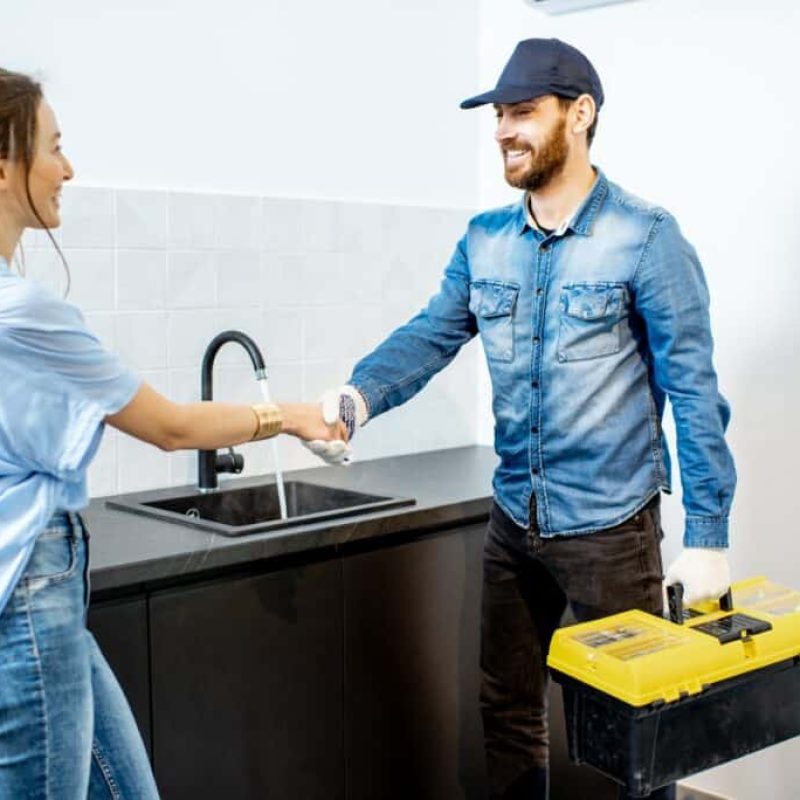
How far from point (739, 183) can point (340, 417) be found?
3.95ft

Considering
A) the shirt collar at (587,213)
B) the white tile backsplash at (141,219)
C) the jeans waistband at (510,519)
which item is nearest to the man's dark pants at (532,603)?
the jeans waistband at (510,519)

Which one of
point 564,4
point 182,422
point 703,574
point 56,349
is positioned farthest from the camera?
point 564,4

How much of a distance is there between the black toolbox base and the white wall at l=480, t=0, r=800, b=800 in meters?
0.93

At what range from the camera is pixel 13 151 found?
1.57 meters

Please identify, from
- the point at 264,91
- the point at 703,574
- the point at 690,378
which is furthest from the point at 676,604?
the point at 264,91

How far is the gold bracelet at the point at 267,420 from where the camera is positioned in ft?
6.13

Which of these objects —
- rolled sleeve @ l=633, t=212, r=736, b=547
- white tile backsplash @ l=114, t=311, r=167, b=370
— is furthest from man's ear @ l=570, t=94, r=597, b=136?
white tile backsplash @ l=114, t=311, r=167, b=370

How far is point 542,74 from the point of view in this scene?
218 centimetres

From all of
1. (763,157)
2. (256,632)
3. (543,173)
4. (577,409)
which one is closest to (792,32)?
(763,157)

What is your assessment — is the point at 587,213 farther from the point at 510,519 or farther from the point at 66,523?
the point at 66,523

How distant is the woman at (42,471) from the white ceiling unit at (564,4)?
1.76m

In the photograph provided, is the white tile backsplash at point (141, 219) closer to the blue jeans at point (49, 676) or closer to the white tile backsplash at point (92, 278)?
the white tile backsplash at point (92, 278)

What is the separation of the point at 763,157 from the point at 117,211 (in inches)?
57.9

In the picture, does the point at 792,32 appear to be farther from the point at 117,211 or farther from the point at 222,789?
the point at 222,789
